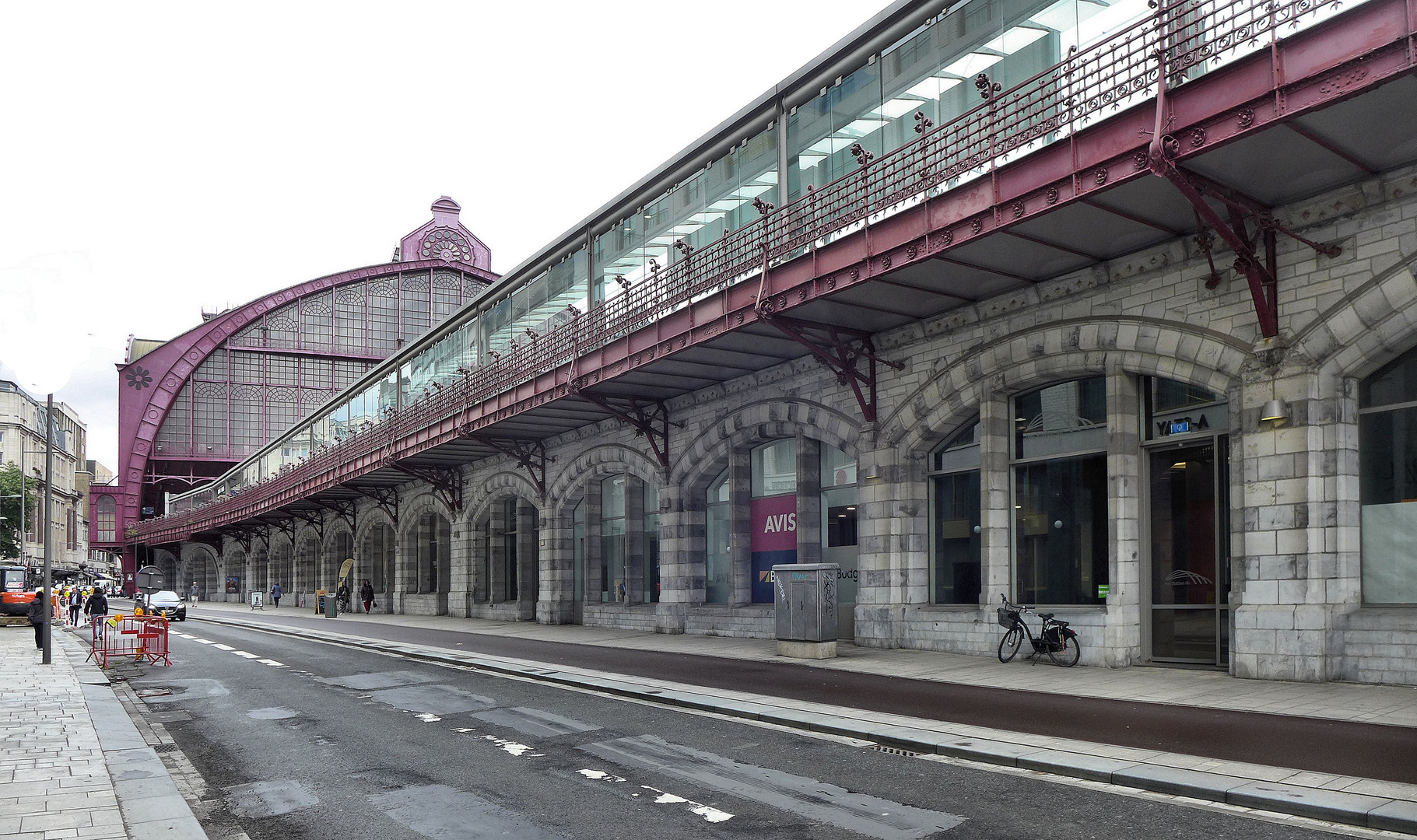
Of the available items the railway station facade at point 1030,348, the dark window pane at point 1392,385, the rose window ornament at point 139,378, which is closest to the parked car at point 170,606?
the railway station facade at point 1030,348

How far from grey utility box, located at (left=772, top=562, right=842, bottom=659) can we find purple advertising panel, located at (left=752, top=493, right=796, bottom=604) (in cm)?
460

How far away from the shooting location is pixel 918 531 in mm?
19562

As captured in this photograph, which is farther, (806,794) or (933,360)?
(933,360)

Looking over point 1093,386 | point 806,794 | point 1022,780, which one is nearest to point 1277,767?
point 1022,780

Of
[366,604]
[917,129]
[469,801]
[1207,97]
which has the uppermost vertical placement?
[917,129]

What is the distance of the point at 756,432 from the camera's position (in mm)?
23953

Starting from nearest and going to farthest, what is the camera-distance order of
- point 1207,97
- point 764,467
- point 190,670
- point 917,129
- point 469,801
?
1. point 469,801
2. point 1207,97
3. point 917,129
4. point 190,670
5. point 764,467

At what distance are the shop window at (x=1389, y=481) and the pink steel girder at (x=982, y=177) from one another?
14.0 feet

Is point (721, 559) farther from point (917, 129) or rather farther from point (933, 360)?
point (917, 129)

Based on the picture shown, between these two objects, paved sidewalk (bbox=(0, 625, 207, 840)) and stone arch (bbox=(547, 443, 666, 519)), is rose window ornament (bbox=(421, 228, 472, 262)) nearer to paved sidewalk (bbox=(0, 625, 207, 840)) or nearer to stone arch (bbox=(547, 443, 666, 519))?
stone arch (bbox=(547, 443, 666, 519))

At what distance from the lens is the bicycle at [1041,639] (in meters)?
15.7

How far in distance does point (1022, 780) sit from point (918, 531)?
11228 mm

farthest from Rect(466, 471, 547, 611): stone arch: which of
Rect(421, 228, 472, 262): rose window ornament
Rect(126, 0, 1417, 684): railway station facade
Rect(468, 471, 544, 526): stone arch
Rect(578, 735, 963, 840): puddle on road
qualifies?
Rect(421, 228, 472, 262): rose window ornament

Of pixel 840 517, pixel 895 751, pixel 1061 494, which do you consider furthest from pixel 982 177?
pixel 840 517
